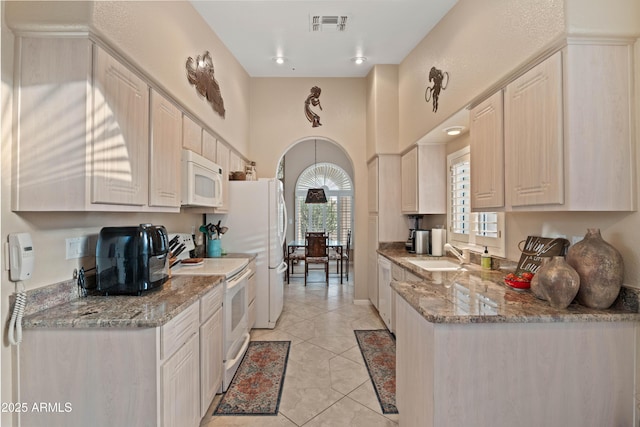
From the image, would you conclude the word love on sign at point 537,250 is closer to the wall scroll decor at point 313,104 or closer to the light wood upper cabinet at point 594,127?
the light wood upper cabinet at point 594,127

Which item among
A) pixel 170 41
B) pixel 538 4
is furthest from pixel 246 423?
pixel 538 4

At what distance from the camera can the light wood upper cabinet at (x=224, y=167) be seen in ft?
10.2

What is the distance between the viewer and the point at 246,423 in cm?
190

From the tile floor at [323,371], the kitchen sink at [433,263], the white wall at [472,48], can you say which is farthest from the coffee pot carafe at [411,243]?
the white wall at [472,48]

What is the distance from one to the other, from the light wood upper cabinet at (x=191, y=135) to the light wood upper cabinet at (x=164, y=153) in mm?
108

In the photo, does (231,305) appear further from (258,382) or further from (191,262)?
(258,382)

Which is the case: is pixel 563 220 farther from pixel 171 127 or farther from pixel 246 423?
pixel 171 127

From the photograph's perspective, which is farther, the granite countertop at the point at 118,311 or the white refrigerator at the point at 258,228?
the white refrigerator at the point at 258,228

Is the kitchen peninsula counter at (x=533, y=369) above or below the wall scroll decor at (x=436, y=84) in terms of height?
below

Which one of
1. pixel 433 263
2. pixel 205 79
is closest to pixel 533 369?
pixel 433 263

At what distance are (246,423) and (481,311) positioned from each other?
5.39 ft

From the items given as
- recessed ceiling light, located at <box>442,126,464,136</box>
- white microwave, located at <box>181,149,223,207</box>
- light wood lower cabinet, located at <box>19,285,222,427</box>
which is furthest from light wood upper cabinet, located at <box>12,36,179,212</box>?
recessed ceiling light, located at <box>442,126,464,136</box>

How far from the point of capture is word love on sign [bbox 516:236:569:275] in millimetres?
1644

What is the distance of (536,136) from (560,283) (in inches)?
29.2
